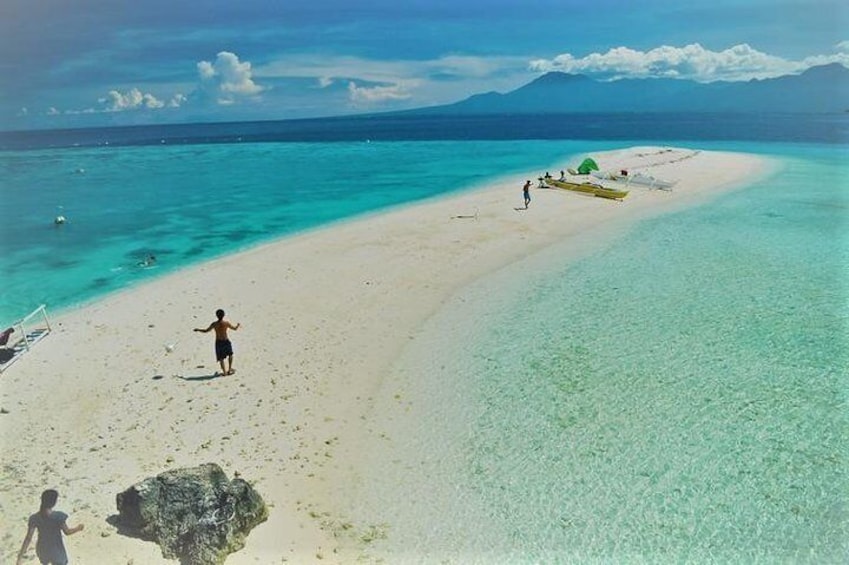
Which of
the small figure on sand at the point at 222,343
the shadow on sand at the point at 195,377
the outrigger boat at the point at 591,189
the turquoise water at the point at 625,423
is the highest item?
the outrigger boat at the point at 591,189

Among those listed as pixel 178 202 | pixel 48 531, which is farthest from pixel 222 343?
pixel 178 202

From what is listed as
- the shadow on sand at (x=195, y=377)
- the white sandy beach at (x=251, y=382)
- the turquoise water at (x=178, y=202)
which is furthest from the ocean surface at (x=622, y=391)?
the shadow on sand at (x=195, y=377)

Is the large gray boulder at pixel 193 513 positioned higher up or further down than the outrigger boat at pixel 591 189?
further down

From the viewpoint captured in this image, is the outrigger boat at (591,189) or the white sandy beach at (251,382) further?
the outrigger boat at (591,189)

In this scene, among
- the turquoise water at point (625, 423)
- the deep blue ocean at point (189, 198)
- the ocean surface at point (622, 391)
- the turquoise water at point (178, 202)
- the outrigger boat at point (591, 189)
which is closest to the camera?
the turquoise water at point (625, 423)

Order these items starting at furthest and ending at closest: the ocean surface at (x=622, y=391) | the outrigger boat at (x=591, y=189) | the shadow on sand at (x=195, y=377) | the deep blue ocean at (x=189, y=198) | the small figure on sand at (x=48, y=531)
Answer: the outrigger boat at (x=591, y=189)
the deep blue ocean at (x=189, y=198)
the shadow on sand at (x=195, y=377)
the ocean surface at (x=622, y=391)
the small figure on sand at (x=48, y=531)

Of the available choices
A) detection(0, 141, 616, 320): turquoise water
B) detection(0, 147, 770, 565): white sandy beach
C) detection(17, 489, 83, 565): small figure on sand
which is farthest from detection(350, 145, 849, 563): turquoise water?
detection(0, 141, 616, 320): turquoise water

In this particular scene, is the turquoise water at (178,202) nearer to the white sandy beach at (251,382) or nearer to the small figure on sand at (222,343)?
the white sandy beach at (251,382)
